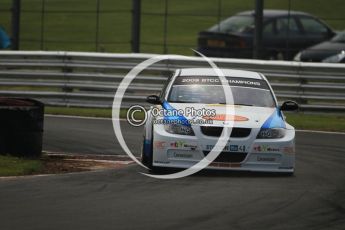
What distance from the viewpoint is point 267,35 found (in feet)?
98.0

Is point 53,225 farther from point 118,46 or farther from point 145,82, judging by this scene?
point 118,46

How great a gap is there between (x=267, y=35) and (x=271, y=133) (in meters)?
17.9

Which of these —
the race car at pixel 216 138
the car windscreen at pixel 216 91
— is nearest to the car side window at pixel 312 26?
the car windscreen at pixel 216 91

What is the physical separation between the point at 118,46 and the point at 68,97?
1261 cm

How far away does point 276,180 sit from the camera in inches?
467

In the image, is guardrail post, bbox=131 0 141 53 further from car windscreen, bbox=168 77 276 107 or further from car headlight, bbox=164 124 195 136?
car headlight, bbox=164 124 195 136

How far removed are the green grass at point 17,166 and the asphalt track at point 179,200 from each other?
1.87 ft

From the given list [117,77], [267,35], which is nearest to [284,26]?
[267,35]

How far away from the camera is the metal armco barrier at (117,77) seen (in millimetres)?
20938

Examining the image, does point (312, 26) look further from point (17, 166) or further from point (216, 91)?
point (17, 166)

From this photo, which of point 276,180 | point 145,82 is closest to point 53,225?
point 276,180

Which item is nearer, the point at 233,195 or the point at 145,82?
the point at 233,195

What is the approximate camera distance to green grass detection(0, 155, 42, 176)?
11.9 metres

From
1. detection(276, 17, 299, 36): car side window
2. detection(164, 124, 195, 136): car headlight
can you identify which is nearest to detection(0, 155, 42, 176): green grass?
detection(164, 124, 195, 136): car headlight
